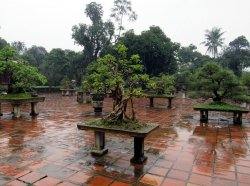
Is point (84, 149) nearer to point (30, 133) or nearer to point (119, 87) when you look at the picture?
point (119, 87)

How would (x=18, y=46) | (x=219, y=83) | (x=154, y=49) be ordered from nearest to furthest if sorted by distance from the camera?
(x=219, y=83)
(x=154, y=49)
(x=18, y=46)

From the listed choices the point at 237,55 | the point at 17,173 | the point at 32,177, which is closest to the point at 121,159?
the point at 32,177

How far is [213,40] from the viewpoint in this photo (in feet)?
115

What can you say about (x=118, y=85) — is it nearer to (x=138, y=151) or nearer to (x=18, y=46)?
(x=138, y=151)

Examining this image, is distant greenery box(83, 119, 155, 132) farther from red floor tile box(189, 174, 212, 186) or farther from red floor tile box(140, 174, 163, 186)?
red floor tile box(189, 174, 212, 186)

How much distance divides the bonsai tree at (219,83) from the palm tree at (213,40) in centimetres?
3086

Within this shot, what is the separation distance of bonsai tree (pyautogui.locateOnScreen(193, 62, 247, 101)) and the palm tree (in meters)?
30.9

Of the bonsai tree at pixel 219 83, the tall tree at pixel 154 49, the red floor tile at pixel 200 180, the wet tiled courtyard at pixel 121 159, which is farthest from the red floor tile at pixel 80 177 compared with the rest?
the tall tree at pixel 154 49

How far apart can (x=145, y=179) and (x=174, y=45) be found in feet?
65.5

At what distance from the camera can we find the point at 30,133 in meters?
5.24

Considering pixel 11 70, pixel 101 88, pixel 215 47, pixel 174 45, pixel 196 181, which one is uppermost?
pixel 215 47

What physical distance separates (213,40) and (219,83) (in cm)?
3149

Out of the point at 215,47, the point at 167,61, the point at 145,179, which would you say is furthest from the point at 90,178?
the point at 215,47

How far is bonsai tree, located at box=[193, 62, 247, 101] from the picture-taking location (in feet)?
22.5
